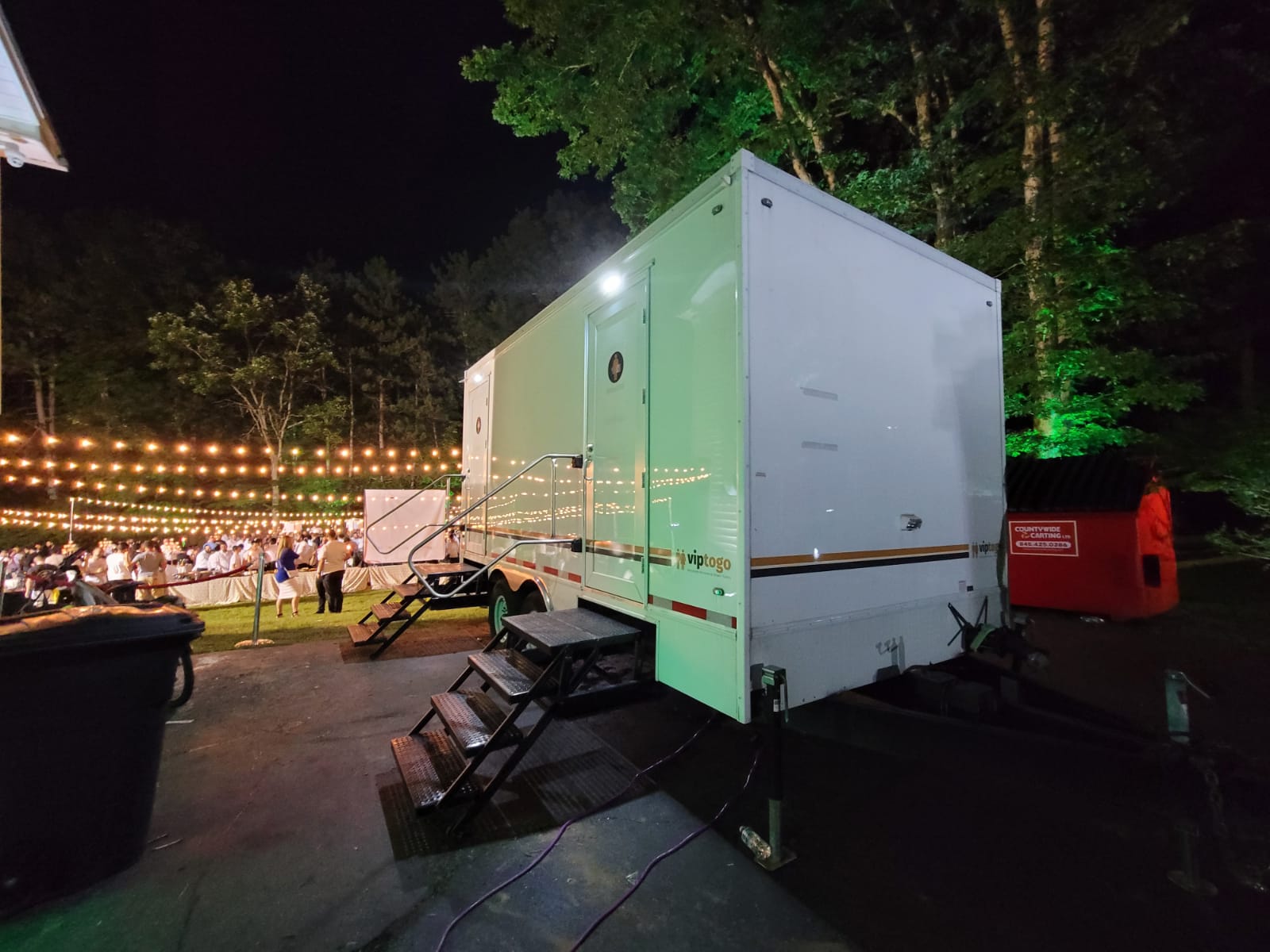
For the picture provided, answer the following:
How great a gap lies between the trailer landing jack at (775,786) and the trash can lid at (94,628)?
2.66 meters

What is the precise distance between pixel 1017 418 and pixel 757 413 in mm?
10421

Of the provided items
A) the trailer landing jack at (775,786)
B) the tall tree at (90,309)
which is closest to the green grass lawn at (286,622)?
the trailer landing jack at (775,786)

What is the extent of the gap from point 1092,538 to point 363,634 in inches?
378

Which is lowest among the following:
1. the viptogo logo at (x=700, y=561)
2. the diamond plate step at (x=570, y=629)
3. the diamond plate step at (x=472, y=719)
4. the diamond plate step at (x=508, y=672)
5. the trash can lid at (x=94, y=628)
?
the diamond plate step at (x=472, y=719)

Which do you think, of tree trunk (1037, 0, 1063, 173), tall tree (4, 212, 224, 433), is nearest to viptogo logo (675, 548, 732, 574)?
tree trunk (1037, 0, 1063, 173)

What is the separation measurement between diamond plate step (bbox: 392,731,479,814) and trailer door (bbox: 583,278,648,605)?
143 cm

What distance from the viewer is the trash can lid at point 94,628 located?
244 centimetres

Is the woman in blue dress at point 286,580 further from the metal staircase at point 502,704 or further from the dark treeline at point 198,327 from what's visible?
the dark treeline at point 198,327

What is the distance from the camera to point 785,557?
109 inches

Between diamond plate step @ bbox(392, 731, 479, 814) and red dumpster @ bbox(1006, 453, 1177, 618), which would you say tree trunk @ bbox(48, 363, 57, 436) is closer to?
diamond plate step @ bbox(392, 731, 479, 814)

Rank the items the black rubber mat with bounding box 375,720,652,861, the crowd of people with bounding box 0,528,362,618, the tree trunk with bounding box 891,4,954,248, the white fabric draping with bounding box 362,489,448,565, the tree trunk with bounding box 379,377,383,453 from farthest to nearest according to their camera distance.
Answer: the tree trunk with bounding box 379,377,383,453 < the crowd of people with bounding box 0,528,362,618 < the white fabric draping with bounding box 362,489,448,565 < the tree trunk with bounding box 891,4,954,248 < the black rubber mat with bounding box 375,720,652,861

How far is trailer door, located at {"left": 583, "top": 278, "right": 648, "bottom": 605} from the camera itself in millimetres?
3537

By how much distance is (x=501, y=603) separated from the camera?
6.16 m

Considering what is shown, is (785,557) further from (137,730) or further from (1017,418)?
(1017,418)
